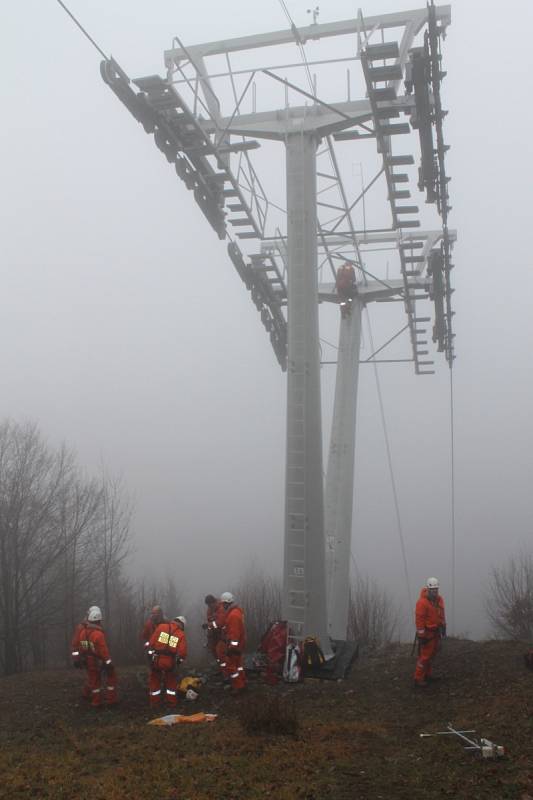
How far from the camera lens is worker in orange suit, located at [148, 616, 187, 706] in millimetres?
11141

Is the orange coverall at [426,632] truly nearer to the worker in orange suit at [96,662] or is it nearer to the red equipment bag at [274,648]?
the red equipment bag at [274,648]

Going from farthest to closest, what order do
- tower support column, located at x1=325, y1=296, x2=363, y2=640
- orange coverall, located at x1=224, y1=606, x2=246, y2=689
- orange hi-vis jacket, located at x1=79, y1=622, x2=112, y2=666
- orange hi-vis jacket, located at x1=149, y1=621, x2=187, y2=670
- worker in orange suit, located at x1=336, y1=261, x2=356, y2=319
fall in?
1. worker in orange suit, located at x1=336, y1=261, x2=356, y2=319
2. tower support column, located at x1=325, y1=296, x2=363, y2=640
3. orange coverall, located at x1=224, y1=606, x2=246, y2=689
4. orange hi-vis jacket, located at x1=79, y1=622, x2=112, y2=666
5. orange hi-vis jacket, located at x1=149, y1=621, x2=187, y2=670

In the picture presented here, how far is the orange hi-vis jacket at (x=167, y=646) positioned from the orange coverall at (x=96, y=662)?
71cm

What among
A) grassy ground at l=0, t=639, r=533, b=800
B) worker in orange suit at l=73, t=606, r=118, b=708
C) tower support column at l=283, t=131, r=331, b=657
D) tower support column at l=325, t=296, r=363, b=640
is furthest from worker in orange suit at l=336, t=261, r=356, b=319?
worker in orange suit at l=73, t=606, r=118, b=708

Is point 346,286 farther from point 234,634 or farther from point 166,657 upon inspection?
point 166,657

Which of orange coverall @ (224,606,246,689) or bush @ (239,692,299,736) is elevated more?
orange coverall @ (224,606,246,689)

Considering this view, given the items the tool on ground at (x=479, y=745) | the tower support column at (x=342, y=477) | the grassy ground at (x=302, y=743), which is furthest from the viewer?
the tower support column at (x=342, y=477)

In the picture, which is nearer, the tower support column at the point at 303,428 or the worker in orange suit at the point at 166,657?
the worker in orange suit at the point at 166,657

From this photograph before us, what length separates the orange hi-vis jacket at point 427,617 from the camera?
11.6m

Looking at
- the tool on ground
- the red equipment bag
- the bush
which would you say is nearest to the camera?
the tool on ground

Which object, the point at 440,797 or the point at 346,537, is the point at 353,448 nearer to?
the point at 346,537

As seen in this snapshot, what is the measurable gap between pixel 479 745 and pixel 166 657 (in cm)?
461

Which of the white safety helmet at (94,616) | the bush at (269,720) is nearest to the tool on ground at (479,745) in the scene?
the bush at (269,720)

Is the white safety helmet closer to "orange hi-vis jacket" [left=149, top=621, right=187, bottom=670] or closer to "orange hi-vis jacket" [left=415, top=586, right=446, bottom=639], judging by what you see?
"orange hi-vis jacket" [left=149, top=621, right=187, bottom=670]
